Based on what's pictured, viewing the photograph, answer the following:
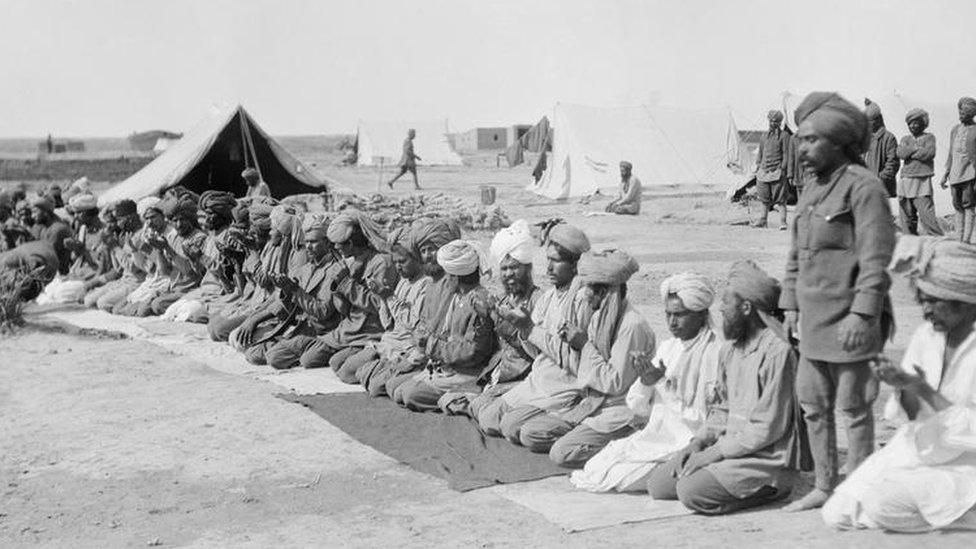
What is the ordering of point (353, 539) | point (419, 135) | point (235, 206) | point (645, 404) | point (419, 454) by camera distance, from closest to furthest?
point (353, 539)
point (645, 404)
point (419, 454)
point (235, 206)
point (419, 135)

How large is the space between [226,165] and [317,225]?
9623 millimetres

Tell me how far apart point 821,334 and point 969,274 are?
1.84ft

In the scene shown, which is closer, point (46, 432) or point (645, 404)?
point (645, 404)

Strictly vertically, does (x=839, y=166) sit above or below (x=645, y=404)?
above

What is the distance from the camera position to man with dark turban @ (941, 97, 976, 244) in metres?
11.6

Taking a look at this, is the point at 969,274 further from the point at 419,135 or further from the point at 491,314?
the point at 419,135

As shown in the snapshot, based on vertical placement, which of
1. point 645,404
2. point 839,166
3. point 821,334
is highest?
point 839,166

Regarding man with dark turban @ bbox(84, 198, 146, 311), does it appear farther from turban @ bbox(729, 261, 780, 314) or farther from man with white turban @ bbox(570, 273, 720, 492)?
turban @ bbox(729, 261, 780, 314)

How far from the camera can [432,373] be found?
7.09m

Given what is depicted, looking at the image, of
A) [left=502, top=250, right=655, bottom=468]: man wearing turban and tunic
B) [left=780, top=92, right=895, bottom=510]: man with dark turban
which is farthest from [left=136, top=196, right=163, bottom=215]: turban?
[left=780, top=92, right=895, bottom=510]: man with dark turban

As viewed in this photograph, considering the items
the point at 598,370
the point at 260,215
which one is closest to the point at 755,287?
the point at 598,370

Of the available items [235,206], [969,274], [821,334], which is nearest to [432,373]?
[821,334]

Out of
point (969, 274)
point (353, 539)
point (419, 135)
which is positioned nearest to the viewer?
point (969, 274)

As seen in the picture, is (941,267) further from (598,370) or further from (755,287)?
(598,370)
